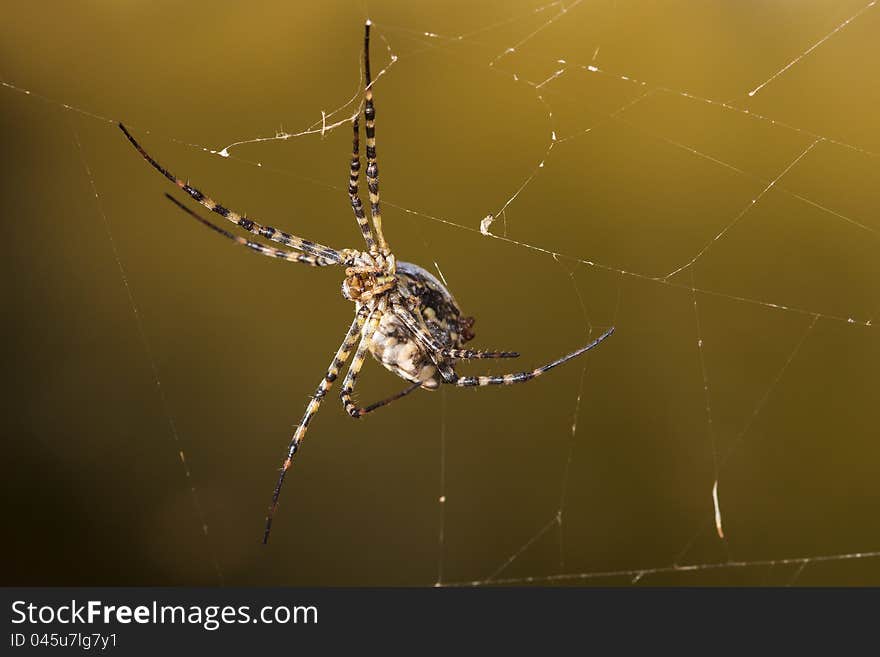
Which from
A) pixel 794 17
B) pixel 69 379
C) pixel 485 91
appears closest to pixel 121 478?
pixel 69 379

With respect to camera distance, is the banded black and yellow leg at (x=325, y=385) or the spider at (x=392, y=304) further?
the banded black and yellow leg at (x=325, y=385)

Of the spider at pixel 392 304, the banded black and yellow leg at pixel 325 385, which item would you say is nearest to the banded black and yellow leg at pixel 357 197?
the spider at pixel 392 304

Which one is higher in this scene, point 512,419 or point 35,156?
point 35,156

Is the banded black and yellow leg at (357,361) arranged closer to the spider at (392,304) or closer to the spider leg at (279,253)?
the spider at (392,304)

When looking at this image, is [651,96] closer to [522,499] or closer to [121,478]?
[522,499]

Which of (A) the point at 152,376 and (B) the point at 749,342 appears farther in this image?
(A) the point at 152,376
